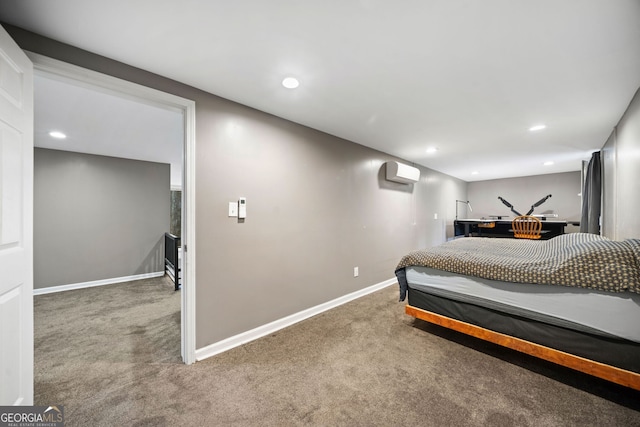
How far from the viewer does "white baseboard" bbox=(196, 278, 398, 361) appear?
77.4 inches

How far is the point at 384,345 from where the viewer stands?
209 cm

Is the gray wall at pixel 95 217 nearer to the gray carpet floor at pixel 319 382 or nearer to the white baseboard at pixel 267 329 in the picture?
the gray carpet floor at pixel 319 382

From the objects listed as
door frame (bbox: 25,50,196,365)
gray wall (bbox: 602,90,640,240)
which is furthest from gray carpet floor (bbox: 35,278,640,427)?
gray wall (bbox: 602,90,640,240)

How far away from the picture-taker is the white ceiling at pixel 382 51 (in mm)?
1192

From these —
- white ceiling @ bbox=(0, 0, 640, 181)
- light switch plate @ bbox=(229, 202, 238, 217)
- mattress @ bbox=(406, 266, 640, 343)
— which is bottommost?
mattress @ bbox=(406, 266, 640, 343)

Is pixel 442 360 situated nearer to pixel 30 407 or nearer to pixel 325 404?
pixel 325 404

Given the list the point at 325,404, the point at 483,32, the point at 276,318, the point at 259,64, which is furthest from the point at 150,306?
the point at 483,32

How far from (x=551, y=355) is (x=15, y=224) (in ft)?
10.5

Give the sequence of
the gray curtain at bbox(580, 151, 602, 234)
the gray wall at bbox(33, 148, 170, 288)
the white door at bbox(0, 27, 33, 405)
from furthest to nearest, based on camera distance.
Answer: the gray wall at bbox(33, 148, 170, 288) < the gray curtain at bbox(580, 151, 602, 234) < the white door at bbox(0, 27, 33, 405)

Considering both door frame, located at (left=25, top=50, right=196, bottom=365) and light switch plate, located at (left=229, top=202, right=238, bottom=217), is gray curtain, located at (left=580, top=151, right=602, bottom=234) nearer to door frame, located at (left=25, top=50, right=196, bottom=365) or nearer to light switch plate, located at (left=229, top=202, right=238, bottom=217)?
light switch plate, located at (left=229, top=202, right=238, bottom=217)

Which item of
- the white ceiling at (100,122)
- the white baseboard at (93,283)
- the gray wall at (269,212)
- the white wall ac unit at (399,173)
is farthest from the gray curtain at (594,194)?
the white baseboard at (93,283)

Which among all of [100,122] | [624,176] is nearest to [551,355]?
[624,176]

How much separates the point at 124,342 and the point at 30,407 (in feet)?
3.22

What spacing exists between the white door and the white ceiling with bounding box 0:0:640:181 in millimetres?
387
